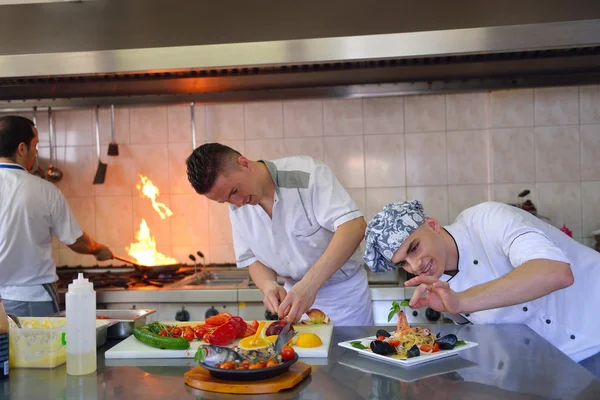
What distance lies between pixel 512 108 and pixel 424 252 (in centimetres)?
209

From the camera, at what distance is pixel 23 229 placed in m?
2.85

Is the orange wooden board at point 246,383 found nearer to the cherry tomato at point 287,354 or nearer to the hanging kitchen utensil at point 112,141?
the cherry tomato at point 287,354

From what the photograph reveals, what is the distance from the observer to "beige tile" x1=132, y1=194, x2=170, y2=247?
13.0ft

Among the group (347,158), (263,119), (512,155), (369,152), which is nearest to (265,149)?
(263,119)

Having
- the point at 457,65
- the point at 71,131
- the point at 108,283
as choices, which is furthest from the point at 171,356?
the point at 71,131

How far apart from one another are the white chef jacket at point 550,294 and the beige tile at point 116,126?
8.64 feet

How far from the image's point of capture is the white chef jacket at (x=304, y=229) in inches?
97.2

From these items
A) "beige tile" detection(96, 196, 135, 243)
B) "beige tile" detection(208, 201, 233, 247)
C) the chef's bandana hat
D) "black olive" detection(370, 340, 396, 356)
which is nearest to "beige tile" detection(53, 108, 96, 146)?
"beige tile" detection(96, 196, 135, 243)

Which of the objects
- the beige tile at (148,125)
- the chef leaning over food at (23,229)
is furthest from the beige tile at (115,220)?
the chef leaning over food at (23,229)

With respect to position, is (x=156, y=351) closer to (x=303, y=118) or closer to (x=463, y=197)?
(x=303, y=118)

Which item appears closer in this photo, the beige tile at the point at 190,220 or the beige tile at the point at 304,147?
the beige tile at the point at 304,147

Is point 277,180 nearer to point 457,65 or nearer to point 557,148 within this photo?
point 457,65

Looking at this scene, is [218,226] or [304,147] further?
[218,226]

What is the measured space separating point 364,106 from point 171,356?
7.93ft
